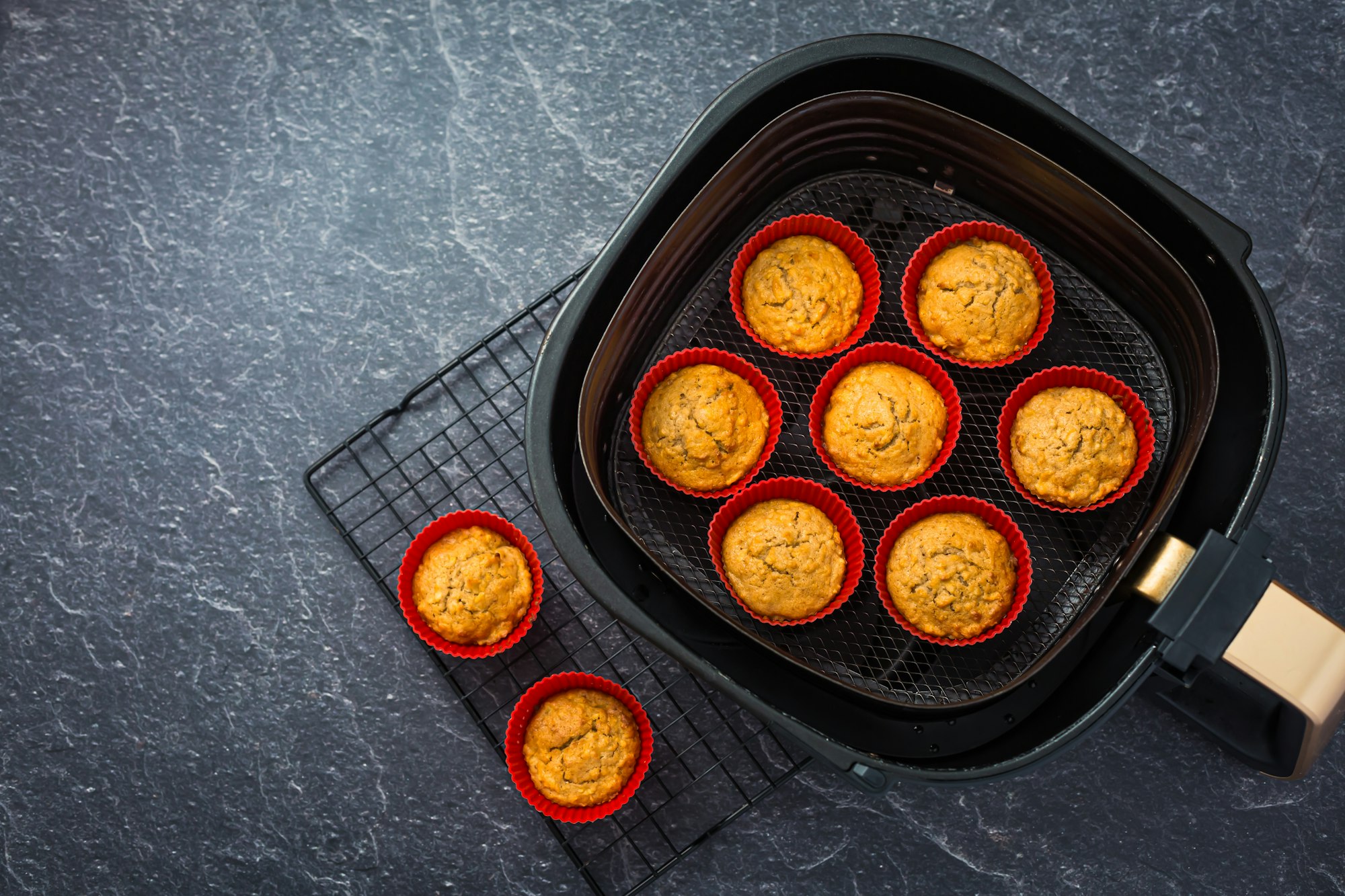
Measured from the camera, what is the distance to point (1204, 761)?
247 cm

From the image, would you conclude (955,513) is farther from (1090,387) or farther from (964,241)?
(964,241)

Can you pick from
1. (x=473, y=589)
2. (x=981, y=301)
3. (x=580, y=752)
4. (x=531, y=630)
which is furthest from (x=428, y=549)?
(x=981, y=301)

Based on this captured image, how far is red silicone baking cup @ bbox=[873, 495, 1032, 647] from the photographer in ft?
6.53

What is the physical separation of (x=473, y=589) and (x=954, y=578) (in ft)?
3.67

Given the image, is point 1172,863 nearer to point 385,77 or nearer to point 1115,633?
point 1115,633

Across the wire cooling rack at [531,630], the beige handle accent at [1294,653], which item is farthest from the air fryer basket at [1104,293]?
the wire cooling rack at [531,630]

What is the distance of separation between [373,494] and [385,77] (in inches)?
49.0

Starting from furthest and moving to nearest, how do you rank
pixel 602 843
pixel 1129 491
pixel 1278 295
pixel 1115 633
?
pixel 1278 295
pixel 602 843
pixel 1129 491
pixel 1115 633

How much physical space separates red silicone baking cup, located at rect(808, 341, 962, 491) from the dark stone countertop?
0.88 metres

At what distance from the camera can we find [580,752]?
6.99 feet

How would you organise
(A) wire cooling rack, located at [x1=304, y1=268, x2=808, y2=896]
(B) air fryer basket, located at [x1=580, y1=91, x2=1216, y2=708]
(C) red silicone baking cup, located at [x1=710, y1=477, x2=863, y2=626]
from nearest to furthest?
(B) air fryer basket, located at [x1=580, y1=91, x2=1216, y2=708]
(C) red silicone baking cup, located at [x1=710, y1=477, x2=863, y2=626]
(A) wire cooling rack, located at [x1=304, y1=268, x2=808, y2=896]

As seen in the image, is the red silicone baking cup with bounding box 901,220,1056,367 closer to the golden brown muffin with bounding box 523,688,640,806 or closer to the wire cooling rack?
the wire cooling rack

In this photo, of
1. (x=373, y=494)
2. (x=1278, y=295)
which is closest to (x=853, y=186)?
(x=1278, y=295)

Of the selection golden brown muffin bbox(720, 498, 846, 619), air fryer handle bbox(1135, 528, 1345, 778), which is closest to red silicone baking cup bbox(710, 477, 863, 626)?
golden brown muffin bbox(720, 498, 846, 619)
